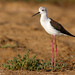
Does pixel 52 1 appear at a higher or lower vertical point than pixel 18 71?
higher

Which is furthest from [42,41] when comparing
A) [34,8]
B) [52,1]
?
[52,1]

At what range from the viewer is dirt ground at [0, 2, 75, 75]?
21.1 ft

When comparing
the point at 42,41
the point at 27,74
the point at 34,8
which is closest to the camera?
the point at 27,74

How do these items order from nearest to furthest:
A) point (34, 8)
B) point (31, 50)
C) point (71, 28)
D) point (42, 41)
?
1. point (31, 50)
2. point (42, 41)
3. point (71, 28)
4. point (34, 8)

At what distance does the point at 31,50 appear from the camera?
700 centimetres

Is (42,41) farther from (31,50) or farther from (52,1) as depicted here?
(52,1)

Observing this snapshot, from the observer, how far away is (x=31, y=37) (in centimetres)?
859

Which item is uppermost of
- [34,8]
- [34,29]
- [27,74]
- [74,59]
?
[34,8]

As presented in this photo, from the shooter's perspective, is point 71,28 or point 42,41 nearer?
point 42,41

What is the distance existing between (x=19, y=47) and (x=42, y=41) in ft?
3.82

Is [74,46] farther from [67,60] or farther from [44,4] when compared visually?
[44,4]

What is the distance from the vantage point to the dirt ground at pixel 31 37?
642 cm

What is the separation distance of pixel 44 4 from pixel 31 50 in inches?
358

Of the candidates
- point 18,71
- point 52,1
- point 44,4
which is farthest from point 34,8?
point 18,71
